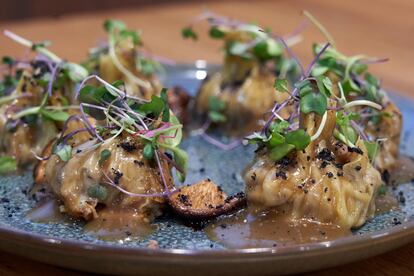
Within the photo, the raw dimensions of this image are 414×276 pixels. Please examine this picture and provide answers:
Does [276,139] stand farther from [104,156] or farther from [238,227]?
[104,156]

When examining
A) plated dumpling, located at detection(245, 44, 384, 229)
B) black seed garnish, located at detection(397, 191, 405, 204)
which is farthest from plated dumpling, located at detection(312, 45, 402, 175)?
plated dumpling, located at detection(245, 44, 384, 229)

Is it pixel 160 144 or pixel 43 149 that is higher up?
pixel 160 144

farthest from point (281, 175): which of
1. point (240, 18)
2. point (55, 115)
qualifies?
point (240, 18)

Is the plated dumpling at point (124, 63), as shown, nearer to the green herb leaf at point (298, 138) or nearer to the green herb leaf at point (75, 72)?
the green herb leaf at point (75, 72)

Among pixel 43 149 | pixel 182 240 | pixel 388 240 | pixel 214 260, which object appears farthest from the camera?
pixel 43 149

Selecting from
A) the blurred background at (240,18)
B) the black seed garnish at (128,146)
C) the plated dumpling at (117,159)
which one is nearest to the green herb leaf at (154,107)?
the plated dumpling at (117,159)

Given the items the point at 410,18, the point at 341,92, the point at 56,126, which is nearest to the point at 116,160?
the point at 56,126

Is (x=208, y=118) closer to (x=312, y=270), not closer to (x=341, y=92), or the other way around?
(x=341, y=92)
